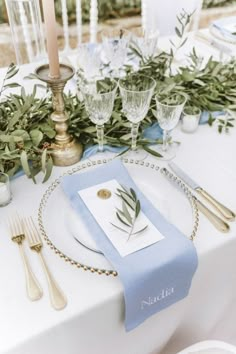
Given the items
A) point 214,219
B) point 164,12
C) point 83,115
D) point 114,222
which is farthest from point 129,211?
point 164,12

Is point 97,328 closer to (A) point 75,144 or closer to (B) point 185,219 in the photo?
(B) point 185,219

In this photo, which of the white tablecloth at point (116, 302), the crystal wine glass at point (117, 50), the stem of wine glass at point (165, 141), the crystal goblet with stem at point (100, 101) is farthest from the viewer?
the crystal wine glass at point (117, 50)

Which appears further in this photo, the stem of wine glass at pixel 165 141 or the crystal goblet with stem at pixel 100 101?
the stem of wine glass at pixel 165 141

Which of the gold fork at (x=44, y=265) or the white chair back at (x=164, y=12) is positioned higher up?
the white chair back at (x=164, y=12)

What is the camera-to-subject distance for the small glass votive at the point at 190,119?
965 mm

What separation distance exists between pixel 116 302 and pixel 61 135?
40cm

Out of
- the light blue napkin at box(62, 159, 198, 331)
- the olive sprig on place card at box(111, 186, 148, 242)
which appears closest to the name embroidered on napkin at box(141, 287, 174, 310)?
the light blue napkin at box(62, 159, 198, 331)

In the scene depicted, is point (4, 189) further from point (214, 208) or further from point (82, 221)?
point (214, 208)

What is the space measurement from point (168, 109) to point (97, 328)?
1.54 ft

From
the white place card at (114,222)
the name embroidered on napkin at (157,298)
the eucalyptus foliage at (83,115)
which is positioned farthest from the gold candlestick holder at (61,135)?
the name embroidered on napkin at (157,298)

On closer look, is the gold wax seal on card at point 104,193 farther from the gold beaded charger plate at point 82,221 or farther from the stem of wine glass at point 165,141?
the stem of wine glass at point 165,141

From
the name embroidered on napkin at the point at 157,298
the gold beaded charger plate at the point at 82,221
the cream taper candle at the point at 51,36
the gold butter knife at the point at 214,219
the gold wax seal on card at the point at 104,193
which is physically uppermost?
the cream taper candle at the point at 51,36

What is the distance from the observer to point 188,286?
2.16 feet

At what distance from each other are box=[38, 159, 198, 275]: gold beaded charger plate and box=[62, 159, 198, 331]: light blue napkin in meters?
0.02
